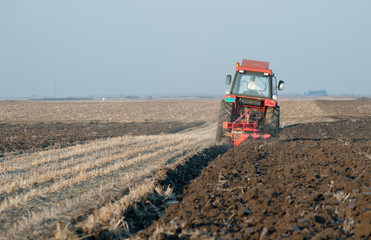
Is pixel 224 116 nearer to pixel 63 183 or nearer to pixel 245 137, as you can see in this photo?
pixel 245 137

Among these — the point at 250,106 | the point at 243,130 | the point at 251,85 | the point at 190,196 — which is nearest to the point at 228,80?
the point at 251,85

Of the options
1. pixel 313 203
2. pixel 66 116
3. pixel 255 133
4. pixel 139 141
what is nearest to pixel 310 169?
pixel 313 203

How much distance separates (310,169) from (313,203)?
8.13 ft

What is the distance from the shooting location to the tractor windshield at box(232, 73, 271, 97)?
12625 millimetres

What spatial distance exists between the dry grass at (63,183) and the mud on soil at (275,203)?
1026 mm

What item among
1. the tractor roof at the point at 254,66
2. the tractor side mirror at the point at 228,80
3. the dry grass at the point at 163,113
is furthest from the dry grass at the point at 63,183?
the dry grass at the point at 163,113

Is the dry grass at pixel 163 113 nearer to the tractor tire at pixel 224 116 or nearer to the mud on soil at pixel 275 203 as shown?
the tractor tire at pixel 224 116

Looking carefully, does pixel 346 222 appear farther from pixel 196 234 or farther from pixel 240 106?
pixel 240 106

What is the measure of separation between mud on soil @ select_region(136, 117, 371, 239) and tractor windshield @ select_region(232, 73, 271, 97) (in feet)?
14.6

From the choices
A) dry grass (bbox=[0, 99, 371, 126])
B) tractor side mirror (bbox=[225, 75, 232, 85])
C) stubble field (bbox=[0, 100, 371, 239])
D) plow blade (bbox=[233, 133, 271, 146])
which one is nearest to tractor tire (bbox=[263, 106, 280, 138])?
plow blade (bbox=[233, 133, 271, 146])

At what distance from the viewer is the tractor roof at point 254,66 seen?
12477 millimetres

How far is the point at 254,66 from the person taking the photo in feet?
42.7

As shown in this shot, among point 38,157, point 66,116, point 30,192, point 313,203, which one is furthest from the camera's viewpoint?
point 66,116

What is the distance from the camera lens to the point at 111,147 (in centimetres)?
1224
